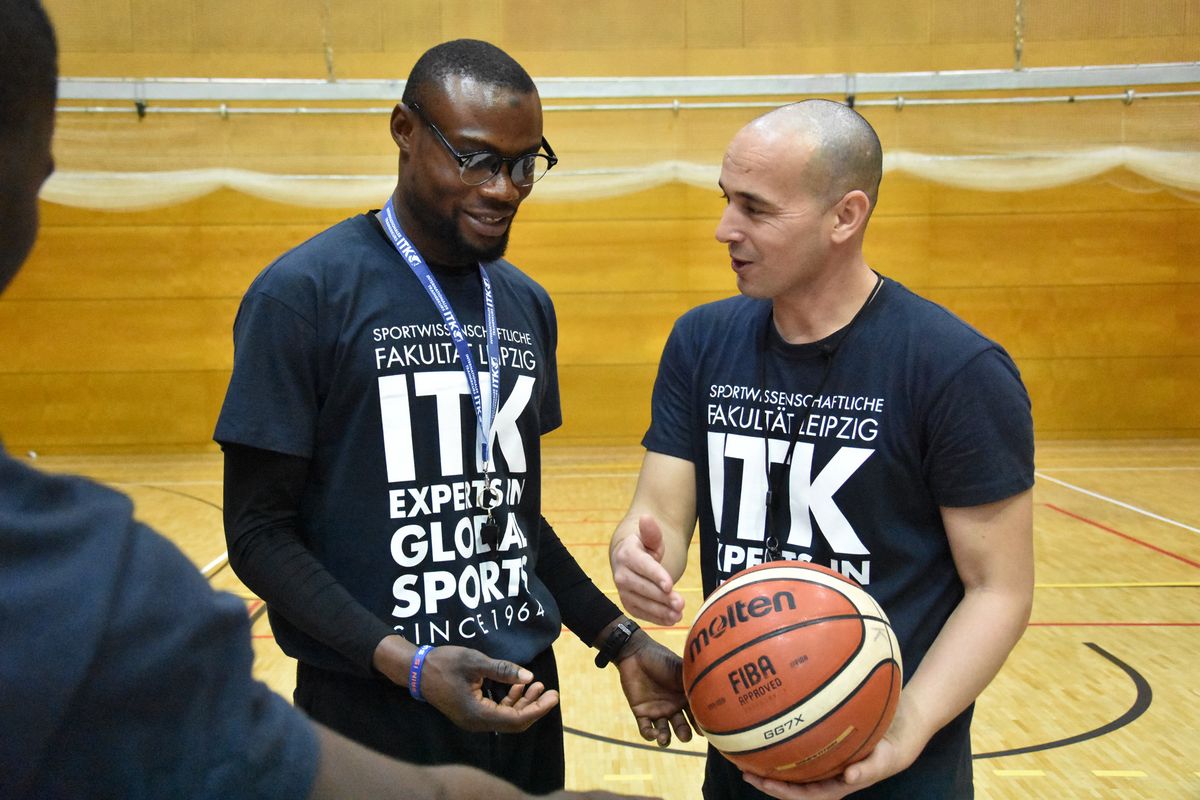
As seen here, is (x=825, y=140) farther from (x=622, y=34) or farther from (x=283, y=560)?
(x=622, y=34)

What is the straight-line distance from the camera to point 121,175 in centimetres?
790

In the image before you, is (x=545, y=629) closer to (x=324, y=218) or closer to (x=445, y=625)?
(x=445, y=625)

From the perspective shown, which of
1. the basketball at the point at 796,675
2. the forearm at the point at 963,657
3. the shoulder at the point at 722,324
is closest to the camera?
the basketball at the point at 796,675

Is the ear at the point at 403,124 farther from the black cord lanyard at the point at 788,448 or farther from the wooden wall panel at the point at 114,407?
the wooden wall panel at the point at 114,407

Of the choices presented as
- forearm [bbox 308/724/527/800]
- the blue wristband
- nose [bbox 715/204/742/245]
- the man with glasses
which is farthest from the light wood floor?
forearm [bbox 308/724/527/800]

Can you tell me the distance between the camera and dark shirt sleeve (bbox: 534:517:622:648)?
192 centimetres

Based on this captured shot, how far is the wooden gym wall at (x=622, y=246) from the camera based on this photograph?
30.8ft

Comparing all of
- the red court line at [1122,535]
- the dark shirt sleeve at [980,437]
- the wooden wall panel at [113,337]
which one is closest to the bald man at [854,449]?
the dark shirt sleeve at [980,437]

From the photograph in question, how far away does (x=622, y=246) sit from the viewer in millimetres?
9898

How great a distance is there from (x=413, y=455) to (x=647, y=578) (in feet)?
1.43

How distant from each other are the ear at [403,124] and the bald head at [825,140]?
22.9 inches

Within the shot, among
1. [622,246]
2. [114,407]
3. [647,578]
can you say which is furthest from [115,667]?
[114,407]

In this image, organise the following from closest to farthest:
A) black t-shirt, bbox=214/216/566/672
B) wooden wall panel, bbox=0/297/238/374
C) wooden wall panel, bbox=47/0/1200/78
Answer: black t-shirt, bbox=214/216/566/672
wooden wall panel, bbox=47/0/1200/78
wooden wall panel, bbox=0/297/238/374

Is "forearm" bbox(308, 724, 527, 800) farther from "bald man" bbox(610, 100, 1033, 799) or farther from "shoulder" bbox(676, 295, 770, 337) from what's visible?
"shoulder" bbox(676, 295, 770, 337)
